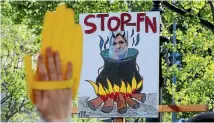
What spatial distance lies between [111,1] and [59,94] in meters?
9.49

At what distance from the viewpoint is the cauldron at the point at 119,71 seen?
4.83 m

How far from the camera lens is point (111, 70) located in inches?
193

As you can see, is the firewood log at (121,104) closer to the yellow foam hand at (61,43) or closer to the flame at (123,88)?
the flame at (123,88)

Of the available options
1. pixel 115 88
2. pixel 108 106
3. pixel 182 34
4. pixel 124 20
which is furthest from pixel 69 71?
pixel 182 34

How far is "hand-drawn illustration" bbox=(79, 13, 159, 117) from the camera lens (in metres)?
4.78

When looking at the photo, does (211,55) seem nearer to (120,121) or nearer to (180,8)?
(180,8)

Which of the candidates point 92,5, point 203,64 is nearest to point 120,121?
point 92,5

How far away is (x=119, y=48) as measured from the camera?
4.82 meters

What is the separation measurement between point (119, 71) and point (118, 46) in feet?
0.67

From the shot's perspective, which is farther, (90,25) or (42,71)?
(90,25)

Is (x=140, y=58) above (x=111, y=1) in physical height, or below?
below

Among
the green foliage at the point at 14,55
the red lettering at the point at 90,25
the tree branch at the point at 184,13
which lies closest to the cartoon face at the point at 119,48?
the red lettering at the point at 90,25

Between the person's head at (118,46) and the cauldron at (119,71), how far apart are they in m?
0.06

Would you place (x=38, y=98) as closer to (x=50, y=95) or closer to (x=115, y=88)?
(x=50, y=95)
